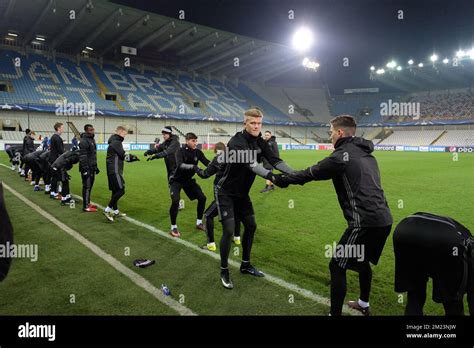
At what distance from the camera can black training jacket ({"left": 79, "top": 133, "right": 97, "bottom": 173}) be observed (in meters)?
8.84

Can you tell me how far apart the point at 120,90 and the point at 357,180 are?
5067cm

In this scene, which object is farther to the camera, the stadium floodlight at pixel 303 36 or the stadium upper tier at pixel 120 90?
the stadium floodlight at pixel 303 36

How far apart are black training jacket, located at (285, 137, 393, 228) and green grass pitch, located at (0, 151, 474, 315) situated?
49.1 inches

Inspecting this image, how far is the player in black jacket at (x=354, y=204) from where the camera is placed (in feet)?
11.2

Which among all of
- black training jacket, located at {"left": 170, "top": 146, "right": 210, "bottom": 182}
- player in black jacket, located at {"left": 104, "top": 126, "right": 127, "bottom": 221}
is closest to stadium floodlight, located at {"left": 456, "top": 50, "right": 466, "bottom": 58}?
black training jacket, located at {"left": 170, "top": 146, "right": 210, "bottom": 182}

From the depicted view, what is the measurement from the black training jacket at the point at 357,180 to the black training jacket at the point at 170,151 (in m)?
4.77

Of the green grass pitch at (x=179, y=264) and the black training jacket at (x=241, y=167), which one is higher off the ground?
the black training jacket at (x=241, y=167)

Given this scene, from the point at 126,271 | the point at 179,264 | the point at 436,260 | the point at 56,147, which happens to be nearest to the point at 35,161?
the point at 56,147

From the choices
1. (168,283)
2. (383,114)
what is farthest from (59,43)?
(383,114)

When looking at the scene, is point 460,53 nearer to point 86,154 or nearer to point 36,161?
point 86,154

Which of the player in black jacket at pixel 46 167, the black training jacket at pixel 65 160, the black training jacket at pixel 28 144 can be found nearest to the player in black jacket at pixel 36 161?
the player in black jacket at pixel 46 167

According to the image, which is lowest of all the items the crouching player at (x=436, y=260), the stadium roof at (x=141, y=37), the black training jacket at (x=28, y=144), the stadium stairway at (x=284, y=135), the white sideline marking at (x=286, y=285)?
the white sideline marking at (x=286, y=285)

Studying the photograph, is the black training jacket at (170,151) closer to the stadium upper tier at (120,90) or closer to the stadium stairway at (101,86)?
the stadium upper tier at (120,90)

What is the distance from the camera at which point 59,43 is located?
144 feet
